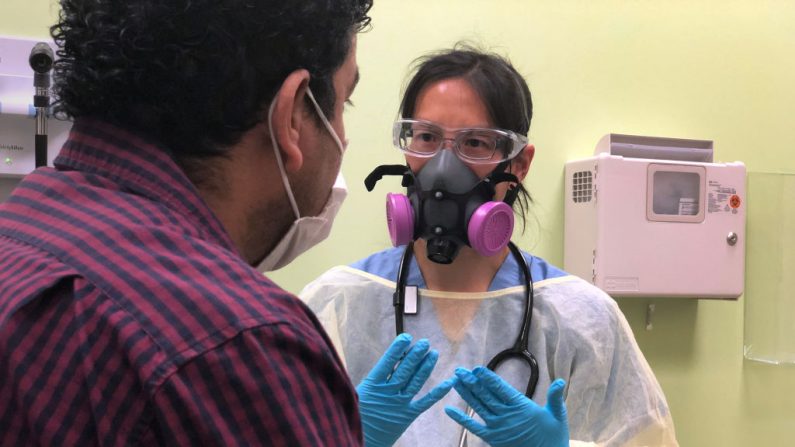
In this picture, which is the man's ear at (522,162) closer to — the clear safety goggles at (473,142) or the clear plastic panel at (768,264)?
the clear safety goggles at (473,142)

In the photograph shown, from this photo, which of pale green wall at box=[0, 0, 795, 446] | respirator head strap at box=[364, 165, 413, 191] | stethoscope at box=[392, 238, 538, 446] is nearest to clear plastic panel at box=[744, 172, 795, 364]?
pale green wall at box=[0, 0, 795, 446]

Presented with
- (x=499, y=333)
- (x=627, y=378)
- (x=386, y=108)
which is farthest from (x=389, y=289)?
(x=386, y=108)

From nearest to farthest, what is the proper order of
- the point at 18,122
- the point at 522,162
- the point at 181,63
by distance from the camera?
the point at 181,63
the point at 522,162
the point at 18,122

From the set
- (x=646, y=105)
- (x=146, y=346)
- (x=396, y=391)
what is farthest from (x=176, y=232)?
(x=646, y=105)

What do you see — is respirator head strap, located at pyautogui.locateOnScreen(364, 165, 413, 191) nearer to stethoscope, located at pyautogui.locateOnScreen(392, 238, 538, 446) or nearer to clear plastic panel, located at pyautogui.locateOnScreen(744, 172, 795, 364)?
stethoscope, located at pyautogui.locateOnScreen(392, 238, 538, 446)

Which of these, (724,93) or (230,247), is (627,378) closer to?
(230,247)

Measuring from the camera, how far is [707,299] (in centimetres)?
231

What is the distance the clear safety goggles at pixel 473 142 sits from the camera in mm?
1439

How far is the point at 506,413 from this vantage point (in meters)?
1.23

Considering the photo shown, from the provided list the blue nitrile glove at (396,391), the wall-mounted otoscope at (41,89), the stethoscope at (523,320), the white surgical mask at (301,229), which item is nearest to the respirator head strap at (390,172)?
the stethoscope at (523,320)

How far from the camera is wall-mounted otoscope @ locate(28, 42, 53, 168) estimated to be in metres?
1.54

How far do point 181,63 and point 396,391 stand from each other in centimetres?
77

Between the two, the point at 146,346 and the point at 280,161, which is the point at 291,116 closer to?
the point at 280,161

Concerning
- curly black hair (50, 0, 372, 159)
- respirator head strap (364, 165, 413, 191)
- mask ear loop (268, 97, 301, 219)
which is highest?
curly black hair (50, 0, 372, 159)
